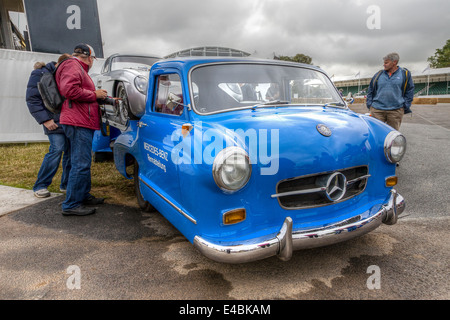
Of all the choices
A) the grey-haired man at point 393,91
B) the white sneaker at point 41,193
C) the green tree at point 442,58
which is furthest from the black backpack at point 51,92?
the green tree at point 442,58

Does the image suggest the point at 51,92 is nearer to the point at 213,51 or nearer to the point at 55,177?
the point at 55,177

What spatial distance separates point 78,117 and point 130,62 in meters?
3.99

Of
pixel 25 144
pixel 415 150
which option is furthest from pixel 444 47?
pixel 25 144

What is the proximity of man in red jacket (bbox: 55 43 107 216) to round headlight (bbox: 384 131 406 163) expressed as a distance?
307 centimetres

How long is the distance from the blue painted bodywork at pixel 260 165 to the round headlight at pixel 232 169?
55mm

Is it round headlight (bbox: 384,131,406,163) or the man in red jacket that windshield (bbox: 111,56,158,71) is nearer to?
the man in red jacket

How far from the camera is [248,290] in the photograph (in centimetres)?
224

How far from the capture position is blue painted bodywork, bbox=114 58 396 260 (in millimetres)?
2119

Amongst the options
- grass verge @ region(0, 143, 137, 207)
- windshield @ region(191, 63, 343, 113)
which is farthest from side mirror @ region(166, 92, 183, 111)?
grass verge @ region(0, 143, 137, 207)

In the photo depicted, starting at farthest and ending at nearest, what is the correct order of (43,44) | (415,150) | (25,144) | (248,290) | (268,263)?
(43,44), (25,144), (415,150), (268,263), (248,290)

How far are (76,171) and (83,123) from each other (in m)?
0.56

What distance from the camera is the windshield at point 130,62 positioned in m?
6.74

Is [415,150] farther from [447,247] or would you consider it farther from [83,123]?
[83,123]

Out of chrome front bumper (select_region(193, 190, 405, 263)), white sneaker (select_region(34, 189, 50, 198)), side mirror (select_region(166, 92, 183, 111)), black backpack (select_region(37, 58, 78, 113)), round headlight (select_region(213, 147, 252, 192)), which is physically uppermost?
black backpack (select_region(37, 58, 78, 113))
